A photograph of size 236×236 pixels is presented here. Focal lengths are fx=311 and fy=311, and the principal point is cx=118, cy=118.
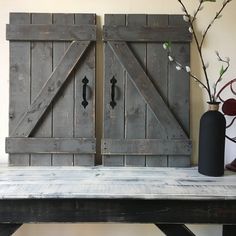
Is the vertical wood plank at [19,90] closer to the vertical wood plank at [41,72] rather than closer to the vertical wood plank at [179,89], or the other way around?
the vertical wood plank at [41,72]

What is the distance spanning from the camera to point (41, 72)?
1.87 m

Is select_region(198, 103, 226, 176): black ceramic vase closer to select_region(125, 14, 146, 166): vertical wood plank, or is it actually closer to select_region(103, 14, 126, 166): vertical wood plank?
select_region(125, 14, 146, 166): vertical wood plank

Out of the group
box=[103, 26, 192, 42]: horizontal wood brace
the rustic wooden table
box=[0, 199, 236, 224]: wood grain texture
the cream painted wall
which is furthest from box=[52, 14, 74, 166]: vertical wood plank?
box=[0, 199, 236, 224]: wood grain texture

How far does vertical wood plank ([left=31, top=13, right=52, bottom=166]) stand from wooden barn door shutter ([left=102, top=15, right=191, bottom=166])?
34 cm

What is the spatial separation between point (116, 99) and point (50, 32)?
56 centimetres

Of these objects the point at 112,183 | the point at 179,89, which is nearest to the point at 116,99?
the point at 179,89

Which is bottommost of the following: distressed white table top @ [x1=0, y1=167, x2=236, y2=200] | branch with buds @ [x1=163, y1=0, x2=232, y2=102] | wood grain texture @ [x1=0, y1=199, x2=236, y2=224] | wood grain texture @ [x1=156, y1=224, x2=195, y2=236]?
wood grain texture @ [x1=156, y1=224, x2=195, y2=236]

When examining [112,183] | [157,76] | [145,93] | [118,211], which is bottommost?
[118,211]

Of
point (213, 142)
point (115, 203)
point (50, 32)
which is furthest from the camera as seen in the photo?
point (50, 32)

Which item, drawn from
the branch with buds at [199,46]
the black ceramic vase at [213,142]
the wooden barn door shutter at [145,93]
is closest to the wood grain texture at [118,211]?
the black ceramic vase at [213,142]

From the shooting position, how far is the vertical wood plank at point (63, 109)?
6.11 ft

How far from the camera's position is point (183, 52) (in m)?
1.87

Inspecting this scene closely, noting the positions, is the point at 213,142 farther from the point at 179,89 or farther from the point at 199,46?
the point at 199,46

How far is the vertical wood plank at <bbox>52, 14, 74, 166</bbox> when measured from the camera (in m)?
1.86
